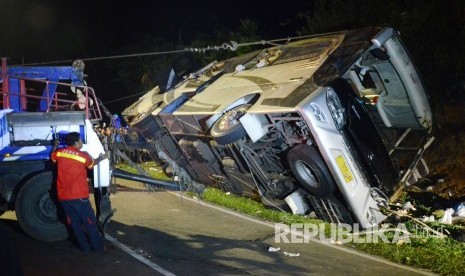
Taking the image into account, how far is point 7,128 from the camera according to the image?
5414 millimetres

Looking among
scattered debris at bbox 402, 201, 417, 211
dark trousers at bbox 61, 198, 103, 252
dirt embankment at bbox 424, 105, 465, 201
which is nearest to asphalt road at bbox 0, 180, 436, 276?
dark trousers at bbox 61, 198, 103, 252

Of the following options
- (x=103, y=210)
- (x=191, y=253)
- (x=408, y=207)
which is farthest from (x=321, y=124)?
(x=103, y=210)

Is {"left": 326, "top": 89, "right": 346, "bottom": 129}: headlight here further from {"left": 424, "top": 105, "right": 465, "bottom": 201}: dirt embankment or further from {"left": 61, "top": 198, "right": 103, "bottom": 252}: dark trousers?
{"left": 61, "top": 198, "right": 103, "bottom": 252}: dark trousers

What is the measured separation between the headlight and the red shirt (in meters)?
3.21

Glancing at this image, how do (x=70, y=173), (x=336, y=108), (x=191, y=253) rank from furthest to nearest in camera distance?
1. (x=336, y=108)
2. (x=191, y=253)
3. (x=70, y=173)

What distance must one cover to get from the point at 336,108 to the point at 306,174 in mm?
1032

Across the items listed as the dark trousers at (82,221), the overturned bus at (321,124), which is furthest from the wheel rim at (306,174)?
the dark trousers at (82,221)

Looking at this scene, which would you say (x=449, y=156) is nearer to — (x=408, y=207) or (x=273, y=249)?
(x=408, y=207)

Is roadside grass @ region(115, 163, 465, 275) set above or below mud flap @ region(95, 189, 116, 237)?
below

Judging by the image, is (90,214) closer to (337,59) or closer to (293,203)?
(293,203)

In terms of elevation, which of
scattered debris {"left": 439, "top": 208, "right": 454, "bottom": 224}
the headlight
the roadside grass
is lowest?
the roadside grass

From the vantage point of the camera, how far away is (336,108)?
555 centimetres

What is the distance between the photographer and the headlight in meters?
5.50

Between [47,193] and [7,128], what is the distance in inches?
39.0
